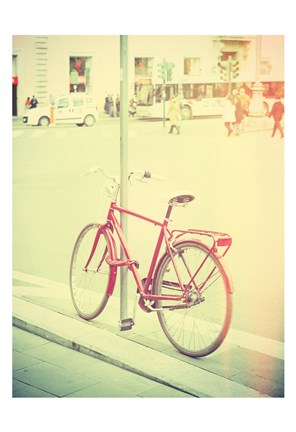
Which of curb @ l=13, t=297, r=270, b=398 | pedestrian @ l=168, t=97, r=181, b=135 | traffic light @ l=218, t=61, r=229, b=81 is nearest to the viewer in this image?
curb @ l=13, t=297, r=270, b=398

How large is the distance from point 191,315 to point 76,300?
94cm

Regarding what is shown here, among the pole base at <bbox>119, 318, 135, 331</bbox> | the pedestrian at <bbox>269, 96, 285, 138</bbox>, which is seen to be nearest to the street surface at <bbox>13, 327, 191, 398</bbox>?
the pole base at <bbox>119, 318, 135, 331</bbox>

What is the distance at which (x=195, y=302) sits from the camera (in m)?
4.52

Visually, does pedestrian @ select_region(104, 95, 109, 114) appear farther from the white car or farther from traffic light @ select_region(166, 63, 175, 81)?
traffic light @ select_region(166, 63, 175, 81)

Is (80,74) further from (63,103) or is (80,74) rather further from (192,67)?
(192,67)

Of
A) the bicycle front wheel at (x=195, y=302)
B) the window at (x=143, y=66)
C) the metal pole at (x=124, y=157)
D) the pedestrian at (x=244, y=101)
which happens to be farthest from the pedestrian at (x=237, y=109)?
the bicycle front wheel at (x=195, y=302)

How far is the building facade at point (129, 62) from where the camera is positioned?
4.94 meters

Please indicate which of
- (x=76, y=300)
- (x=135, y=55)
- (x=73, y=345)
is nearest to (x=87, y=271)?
(x=76, y=300)

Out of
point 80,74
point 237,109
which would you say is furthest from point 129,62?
point 237,109

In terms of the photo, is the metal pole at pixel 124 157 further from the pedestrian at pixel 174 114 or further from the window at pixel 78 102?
the pedestrian at pixel 174 114

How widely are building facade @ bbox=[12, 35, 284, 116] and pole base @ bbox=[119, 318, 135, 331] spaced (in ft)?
4.74

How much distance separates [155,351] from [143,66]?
1.87 metres

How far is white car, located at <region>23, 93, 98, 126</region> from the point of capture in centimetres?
513
